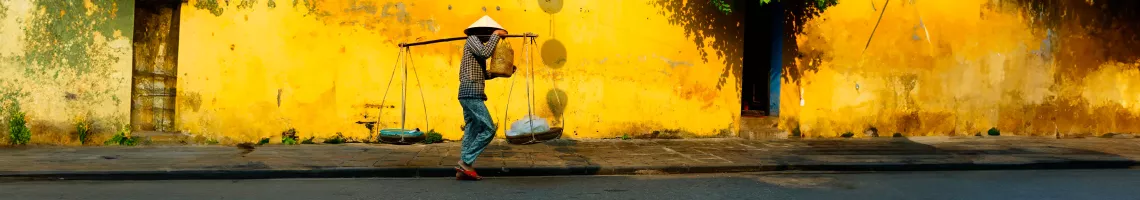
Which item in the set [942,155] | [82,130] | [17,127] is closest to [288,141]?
[82,130]

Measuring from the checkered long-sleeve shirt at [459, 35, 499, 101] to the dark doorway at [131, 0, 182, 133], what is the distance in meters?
5.06

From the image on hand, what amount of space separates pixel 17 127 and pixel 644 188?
7804 mm

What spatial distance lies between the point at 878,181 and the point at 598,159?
8.89 feet

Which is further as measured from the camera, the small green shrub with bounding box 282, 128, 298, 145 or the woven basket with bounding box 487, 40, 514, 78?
the small green shrub with bounding box 282, 128, 298, 145

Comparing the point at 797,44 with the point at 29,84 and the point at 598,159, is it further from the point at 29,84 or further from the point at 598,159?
the point at 29,84

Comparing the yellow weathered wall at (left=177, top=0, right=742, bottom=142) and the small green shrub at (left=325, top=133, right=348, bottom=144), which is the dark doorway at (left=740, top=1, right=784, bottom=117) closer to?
the yellow weathered wall at (left=177, top=0, right=742, bottom=142)

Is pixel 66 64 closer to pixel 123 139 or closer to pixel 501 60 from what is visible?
pixel 123 139

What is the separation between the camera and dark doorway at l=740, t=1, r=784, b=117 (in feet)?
38.2

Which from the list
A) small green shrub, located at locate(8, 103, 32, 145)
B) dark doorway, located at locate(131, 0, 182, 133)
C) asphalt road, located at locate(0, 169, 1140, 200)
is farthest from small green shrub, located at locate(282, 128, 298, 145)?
asphalt road, located at locate(0, 169, 1140, 200)

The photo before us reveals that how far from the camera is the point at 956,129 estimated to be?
12039 mm

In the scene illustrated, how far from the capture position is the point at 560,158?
869cm

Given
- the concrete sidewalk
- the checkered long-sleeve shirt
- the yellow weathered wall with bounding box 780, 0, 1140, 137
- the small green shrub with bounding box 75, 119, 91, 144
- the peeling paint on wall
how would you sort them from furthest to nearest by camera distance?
the yellow weathered wall with bounding box 780, 0, 1140, 137 → the peeling paint on wall → the small green shrub with bounding box 75, 119, 91, 144 → the concrete sidewalk → the checkered long-sleeve shirt

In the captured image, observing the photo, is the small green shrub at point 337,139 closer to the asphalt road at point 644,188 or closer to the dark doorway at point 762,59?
the asphalt road at point 644,188

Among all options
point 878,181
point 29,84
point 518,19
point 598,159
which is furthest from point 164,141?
point 878,181
